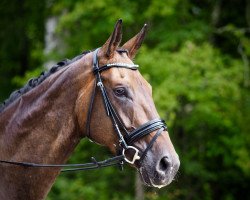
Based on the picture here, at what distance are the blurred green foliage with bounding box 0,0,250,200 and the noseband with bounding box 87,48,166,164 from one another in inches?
265

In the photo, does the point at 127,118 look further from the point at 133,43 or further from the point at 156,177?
the point at 133,43

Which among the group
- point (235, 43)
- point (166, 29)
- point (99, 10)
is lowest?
point (235, 43)

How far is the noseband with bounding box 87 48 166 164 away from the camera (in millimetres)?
3732

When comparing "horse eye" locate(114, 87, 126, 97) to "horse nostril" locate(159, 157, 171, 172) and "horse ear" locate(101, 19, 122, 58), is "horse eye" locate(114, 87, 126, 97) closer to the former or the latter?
"horse ear" locate(101, 19, 122, 58)

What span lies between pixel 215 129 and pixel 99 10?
3.84 m

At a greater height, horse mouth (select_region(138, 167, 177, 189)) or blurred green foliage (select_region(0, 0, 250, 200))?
horse mouth (select_region(138, 167, 177, 189))

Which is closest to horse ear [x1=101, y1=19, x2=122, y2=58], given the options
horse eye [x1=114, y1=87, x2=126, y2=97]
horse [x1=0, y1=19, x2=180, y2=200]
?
horse [x1=0, y1=19, x2=180, y2=200]

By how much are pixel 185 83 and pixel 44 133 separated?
24.6ft

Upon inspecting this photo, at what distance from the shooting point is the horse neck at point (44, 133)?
3.93m

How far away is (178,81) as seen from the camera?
439 inches

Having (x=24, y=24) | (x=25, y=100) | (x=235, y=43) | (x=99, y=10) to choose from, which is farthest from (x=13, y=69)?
(x=25, y=100)

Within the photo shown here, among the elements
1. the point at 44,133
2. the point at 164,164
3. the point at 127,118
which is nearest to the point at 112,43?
the point at 127,118

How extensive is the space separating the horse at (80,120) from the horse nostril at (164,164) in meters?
0.08

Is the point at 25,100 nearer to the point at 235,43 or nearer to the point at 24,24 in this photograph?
the point at 235,43
